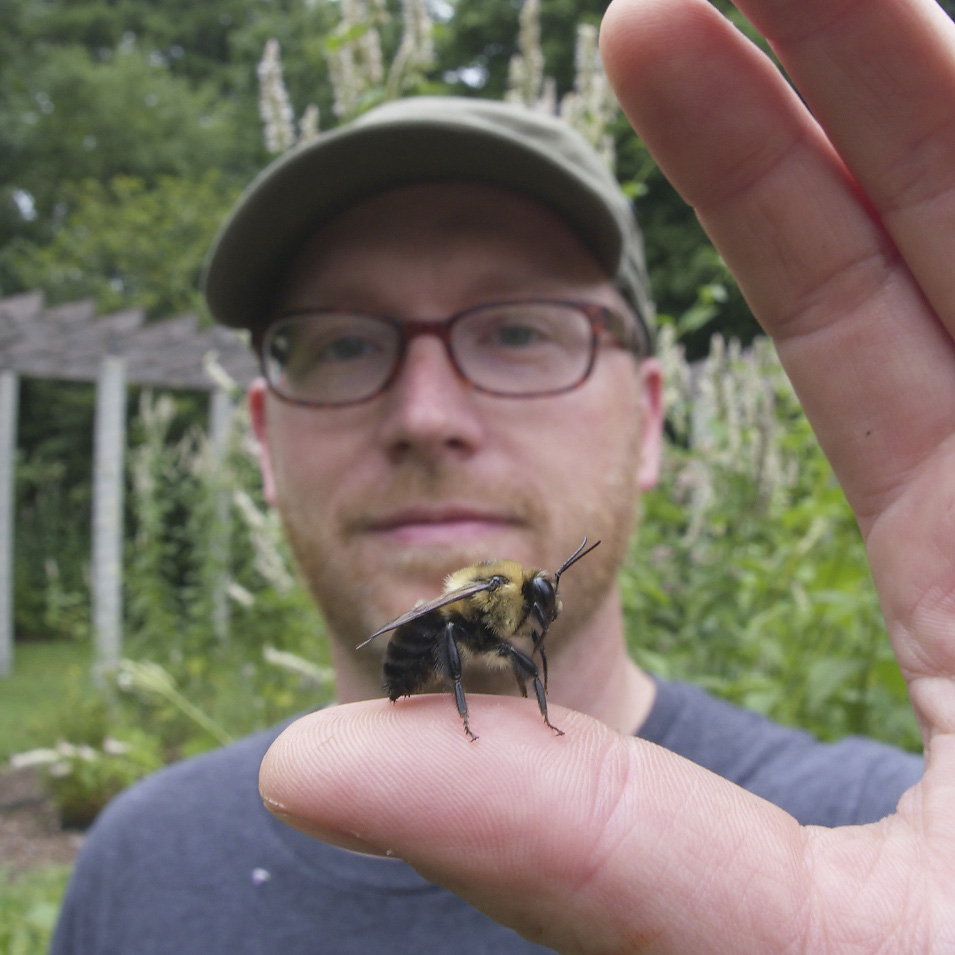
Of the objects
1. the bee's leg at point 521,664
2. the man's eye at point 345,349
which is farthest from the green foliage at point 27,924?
the bee's leg at point 521,664

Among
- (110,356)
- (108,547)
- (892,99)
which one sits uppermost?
(892,99)

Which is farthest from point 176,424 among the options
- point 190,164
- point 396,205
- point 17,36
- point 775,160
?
point 17,36

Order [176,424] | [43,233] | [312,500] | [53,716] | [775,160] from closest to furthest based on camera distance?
[775,160] < [312,500] < [53,716] < [176,424] < [43,233]

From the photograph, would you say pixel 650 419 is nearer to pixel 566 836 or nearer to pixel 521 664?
pixel 521 664

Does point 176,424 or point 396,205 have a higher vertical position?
point 396,205

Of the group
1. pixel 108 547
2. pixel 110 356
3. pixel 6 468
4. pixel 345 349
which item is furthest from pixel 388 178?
pixel 6 468

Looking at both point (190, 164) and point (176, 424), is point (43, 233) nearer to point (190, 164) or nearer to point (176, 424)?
point (190, 164)

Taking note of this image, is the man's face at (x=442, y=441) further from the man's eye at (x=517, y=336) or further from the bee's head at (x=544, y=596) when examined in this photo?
the bee's head at (x=544, y=596)

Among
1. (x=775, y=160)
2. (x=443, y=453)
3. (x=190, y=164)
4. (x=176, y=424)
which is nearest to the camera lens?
(x=775, y=160)
